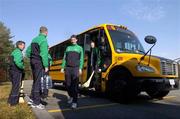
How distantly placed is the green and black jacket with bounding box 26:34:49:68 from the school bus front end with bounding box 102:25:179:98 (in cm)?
239

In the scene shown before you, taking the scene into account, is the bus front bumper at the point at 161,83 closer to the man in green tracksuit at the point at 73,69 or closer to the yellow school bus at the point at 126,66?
the yellow school bus at the point at 126,66

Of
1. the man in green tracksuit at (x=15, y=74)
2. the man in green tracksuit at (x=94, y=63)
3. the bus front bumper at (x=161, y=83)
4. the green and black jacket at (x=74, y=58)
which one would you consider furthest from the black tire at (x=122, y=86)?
the man in green tracksuit at (x=15, y=74)

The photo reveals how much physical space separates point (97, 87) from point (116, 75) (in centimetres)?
131

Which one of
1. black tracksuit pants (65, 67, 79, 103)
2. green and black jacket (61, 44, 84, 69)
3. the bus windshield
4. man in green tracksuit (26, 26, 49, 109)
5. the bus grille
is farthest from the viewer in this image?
the bus windshield

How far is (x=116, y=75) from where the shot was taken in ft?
26.6

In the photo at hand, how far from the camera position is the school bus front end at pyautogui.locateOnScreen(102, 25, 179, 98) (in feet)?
24.6

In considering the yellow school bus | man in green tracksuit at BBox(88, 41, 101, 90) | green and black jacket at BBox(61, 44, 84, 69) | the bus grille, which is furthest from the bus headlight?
man in green tracksuit at BBox(88, 41, 101, 90)

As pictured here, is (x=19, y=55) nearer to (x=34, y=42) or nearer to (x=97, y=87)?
(x=34, y=42)

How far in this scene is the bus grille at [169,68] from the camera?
838cm

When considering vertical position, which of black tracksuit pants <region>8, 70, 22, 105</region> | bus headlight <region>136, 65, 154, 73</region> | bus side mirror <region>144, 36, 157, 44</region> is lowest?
black tracksuit pants <region>8, 70, 22, 105</region>

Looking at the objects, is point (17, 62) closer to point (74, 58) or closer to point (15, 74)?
point (15, 74)

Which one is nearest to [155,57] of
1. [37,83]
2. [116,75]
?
[116,75]

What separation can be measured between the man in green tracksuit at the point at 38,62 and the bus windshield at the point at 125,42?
9.49 feet

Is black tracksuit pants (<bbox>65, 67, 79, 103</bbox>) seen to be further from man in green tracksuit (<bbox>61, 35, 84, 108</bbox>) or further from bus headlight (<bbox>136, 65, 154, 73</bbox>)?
bus headlight (<bbox>136, 65, 154, 73</bbox>)
